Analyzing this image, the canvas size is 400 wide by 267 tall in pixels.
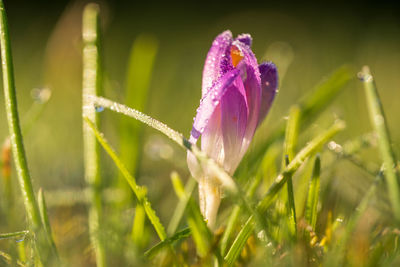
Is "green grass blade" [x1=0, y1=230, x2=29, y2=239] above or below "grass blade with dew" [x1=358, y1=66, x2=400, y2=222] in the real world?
below

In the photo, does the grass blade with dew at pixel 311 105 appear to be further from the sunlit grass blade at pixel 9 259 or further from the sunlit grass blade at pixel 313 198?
the sunlit grass blade at pixel 9 259

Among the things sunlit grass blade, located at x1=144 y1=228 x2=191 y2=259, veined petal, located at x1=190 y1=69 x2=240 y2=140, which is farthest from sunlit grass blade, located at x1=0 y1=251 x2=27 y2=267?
veined petal, located at x1=190 y1=69 x2=240 y2=140

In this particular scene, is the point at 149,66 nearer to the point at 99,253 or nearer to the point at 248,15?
the point at 99,253

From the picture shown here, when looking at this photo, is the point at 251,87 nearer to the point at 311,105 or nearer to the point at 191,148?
the point at 191,148

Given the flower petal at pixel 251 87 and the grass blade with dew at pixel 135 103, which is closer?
the flower petal at pixel 251 87

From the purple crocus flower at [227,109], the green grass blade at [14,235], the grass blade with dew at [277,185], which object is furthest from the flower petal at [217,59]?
the green grass blade at [14,235]

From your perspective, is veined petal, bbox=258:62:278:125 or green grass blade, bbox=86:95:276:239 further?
veined petal, bbox=258:62:278:125

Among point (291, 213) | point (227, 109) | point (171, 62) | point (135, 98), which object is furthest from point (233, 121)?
point (171, 62)

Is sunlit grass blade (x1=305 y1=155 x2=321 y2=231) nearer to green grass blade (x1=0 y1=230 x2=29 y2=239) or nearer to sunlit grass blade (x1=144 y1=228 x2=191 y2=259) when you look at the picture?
sunlit grass blade (x1=144 y1=228 x2=191 y2=259)
